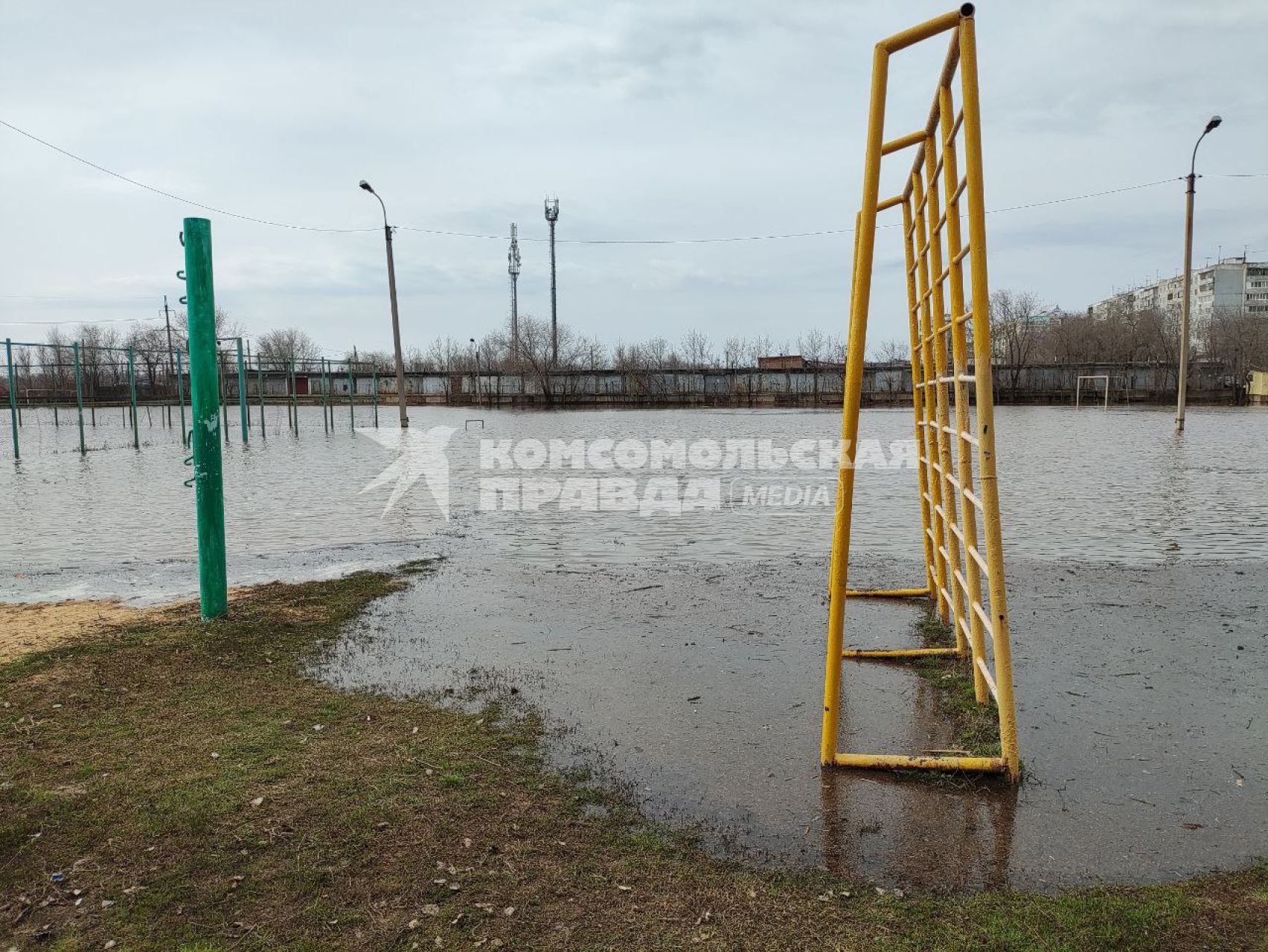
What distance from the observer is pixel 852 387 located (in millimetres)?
3225

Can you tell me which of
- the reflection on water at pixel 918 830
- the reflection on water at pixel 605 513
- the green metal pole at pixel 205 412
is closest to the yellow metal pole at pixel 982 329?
the reflection on water at pixel 918 830

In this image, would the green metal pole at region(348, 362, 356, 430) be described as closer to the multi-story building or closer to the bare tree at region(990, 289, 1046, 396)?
the bare tree at region(990, 289, 1046, 396)

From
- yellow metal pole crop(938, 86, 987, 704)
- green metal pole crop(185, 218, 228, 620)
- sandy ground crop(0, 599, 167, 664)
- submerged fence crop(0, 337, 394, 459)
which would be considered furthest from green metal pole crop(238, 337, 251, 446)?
yellow metal pole crop(938, 86, 987, 704)

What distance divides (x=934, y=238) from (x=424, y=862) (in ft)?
10.9

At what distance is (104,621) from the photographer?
17.3ft

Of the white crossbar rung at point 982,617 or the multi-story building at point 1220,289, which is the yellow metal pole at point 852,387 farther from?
the multi-story building at point 1220,289

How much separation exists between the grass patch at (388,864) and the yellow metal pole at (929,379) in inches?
91.0

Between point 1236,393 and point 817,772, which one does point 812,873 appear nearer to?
point 817,772

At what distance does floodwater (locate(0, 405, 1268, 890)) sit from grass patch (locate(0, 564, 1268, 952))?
0.70 feet

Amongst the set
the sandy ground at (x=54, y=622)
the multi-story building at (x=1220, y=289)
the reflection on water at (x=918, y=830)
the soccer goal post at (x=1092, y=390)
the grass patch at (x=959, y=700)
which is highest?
the multi-story building at (x=1220, y=289)

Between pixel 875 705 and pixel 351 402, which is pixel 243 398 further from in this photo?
pixel 875 705

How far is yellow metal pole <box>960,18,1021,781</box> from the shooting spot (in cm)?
298

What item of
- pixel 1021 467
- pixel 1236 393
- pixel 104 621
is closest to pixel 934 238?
pixel 104 621

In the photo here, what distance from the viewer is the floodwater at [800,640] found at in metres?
2.95
